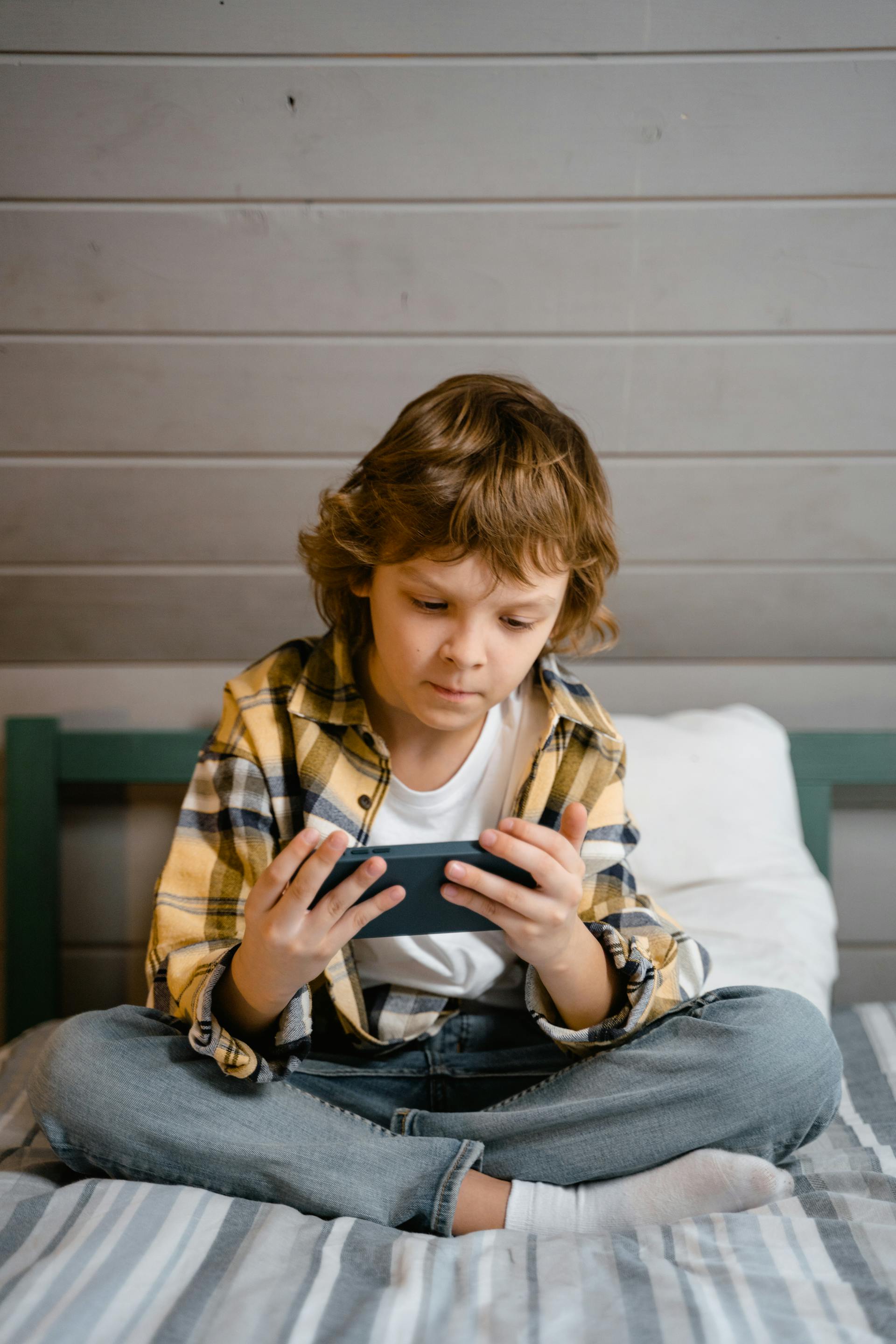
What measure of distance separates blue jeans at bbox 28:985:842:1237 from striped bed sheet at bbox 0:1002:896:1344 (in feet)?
0.09

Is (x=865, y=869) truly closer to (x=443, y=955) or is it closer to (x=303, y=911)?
(x=443, y=955)

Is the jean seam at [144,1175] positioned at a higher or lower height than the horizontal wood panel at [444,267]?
lower

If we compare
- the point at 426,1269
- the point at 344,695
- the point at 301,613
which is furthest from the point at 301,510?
the point at 426,1269

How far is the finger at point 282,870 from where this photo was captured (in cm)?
76

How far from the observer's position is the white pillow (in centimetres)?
121

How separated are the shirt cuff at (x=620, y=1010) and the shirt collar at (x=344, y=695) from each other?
0.71 feet

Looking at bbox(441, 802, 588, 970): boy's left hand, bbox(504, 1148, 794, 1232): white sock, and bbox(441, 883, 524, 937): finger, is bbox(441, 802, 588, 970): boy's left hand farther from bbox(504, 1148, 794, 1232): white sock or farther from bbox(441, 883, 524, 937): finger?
bbox(504, 1148, 794, 1232): white sock

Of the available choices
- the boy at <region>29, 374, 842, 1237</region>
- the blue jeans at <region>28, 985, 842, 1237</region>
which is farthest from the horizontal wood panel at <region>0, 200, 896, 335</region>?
the blue jeans at <region>28, 985, 842, 1237</region>

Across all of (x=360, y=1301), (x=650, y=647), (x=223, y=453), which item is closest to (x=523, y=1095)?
(x=360, y=1301)

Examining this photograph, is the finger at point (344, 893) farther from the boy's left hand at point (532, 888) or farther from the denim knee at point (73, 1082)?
the denim knee at point (73, 1082)

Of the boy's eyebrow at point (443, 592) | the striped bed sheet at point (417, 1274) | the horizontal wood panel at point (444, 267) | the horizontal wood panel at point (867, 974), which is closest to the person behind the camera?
the striped bed sheet at point (417, 1274)

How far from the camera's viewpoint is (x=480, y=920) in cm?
82

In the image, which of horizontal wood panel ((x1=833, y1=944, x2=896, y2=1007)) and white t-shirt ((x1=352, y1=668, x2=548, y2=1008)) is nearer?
white t-shirt ((x1=352, y1=668, x2=548, y2=1008))

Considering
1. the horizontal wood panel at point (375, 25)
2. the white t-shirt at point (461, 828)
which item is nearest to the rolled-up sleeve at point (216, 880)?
the white t-shirt at point (461, 828)
